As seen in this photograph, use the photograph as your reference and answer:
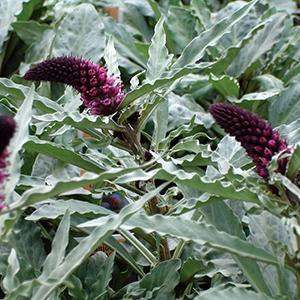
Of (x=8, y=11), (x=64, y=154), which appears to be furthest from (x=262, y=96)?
(x=8, y=11)

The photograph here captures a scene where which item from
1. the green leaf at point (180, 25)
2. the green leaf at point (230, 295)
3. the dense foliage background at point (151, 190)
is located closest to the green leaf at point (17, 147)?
the dense foliage background at point (151, 190)

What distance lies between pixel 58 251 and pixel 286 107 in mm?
838

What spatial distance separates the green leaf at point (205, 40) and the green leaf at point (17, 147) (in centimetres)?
33

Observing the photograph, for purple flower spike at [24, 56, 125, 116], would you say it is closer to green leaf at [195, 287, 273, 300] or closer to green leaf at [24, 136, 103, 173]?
green leaf at [24, 136, 103, 173]

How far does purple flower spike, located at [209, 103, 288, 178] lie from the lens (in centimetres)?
78

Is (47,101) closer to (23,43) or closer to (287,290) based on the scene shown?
(287,290)

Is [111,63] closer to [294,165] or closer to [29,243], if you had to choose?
[29,243]

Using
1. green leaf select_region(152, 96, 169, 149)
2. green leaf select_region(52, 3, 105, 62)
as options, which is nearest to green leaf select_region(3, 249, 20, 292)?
green leaf select_region(152, 96, 169, 149)

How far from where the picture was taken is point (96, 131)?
3.52ft

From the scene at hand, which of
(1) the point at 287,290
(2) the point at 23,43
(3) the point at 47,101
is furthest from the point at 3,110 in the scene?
(2) the point at 23,43

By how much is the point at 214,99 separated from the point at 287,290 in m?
0.93

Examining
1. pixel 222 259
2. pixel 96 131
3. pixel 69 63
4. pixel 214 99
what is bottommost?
pixel 214 99

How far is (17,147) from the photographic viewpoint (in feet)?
2.49

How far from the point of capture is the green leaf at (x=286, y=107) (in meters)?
1.48
